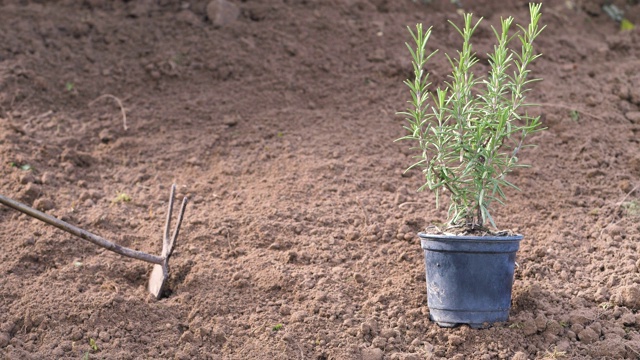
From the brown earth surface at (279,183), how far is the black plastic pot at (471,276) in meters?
0.08

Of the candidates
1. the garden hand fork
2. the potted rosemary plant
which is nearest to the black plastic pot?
the potted rosemary plant

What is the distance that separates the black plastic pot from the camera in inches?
116

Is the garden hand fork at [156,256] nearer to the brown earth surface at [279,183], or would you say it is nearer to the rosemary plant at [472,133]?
the brown earth surface at [279,183]

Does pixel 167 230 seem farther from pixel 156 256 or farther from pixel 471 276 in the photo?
pixel 471 276

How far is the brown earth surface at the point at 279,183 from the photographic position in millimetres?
3092

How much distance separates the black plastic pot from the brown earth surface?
0.25 feet

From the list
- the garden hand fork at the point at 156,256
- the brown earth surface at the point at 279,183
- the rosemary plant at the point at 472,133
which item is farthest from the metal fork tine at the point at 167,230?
Result: the rosemary plant at the point at 472,133

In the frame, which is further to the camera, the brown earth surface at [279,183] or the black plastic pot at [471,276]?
the brown earth surface at [279,183]

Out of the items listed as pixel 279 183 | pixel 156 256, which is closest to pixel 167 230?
pixel 156 256

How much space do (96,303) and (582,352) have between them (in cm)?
211

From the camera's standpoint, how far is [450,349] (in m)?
2.99

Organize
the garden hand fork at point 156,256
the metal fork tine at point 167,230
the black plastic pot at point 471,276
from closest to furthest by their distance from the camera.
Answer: the black plastic pot at point 471,276 → the garden hand fork at point 156,256 → the metal fork tine at point 167,230

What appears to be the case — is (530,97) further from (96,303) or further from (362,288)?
(96,303)

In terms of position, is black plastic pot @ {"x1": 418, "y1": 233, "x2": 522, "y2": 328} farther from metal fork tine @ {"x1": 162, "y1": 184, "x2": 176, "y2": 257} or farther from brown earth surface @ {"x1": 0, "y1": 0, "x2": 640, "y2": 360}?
metal fork tine @ {"x1": 162, "y1": 184, "x2": 176, "y2": 257}
